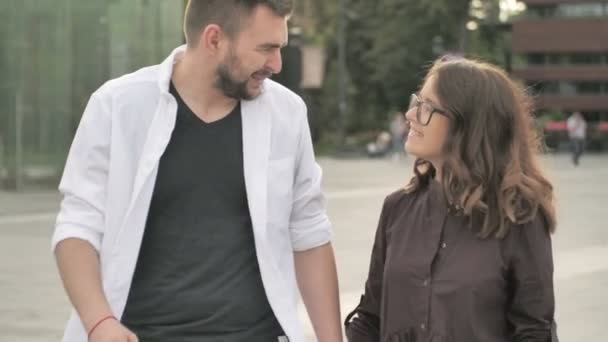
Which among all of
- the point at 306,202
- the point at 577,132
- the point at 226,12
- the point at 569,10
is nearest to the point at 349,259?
the point at 306,202

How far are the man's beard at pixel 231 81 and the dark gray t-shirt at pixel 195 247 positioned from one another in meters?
0.10

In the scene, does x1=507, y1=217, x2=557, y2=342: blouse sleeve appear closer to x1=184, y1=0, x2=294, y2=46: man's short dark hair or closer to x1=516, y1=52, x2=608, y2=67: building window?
x1=184, y1=0, x2=294, y2=46: man's short dark hair

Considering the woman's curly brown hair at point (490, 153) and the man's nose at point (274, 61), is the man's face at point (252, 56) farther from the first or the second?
the woman's curly brown hair at point (490, 153)

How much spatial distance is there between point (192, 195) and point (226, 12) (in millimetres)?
456

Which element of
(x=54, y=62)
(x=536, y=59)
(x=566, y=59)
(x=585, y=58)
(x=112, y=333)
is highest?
(x=112, y=333)

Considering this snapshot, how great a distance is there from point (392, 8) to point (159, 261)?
67703 mm

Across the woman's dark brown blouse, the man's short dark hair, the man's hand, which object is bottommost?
the man's hand

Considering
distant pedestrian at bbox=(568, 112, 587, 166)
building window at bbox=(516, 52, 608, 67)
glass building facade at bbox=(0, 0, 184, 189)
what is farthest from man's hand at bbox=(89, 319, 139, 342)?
building window at bbox=(516, 52, 608, 67)

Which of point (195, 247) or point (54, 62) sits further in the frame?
point (54, 62)

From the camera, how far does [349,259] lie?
41.1 ft

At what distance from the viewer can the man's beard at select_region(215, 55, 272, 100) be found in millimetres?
3219

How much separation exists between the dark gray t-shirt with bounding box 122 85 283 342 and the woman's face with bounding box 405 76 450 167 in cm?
46

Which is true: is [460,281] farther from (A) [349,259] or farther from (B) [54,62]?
(B) [54,62]

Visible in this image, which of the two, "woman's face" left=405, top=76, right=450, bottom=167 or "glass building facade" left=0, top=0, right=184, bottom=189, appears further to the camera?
"glass building facade" left=0, top=0, right=184, bottom=189
